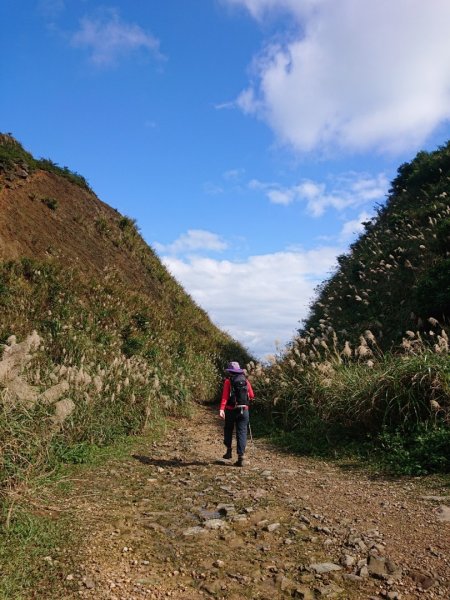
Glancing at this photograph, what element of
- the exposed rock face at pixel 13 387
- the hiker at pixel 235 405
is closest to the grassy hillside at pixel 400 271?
the hiker at pixel 235 405

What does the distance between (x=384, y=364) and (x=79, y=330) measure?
7667mm

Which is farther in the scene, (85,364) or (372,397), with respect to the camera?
(85,364)

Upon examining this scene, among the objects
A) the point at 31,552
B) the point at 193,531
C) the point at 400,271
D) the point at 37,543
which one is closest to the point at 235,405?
the point at 193,531

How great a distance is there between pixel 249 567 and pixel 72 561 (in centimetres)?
149

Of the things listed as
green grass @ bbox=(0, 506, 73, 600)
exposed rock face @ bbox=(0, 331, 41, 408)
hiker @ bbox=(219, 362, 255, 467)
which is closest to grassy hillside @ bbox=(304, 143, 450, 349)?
hiker @ bbox=(219, 362, 255, 467)

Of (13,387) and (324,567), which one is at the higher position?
(13,387)

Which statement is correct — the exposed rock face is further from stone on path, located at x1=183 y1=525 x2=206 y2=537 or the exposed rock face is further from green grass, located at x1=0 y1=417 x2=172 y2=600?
stone on path, located at x1=183 y1=525 x2=206 y2=537

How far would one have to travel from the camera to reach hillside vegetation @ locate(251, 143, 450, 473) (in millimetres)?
7688

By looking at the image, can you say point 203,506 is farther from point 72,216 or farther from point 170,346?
point 72,216

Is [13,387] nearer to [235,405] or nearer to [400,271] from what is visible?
[235,405]

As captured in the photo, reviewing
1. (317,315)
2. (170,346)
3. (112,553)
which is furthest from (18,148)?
(112,553)

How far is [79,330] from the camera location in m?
12.5

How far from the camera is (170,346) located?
50.1 ft

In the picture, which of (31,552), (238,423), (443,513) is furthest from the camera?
(238,423)
